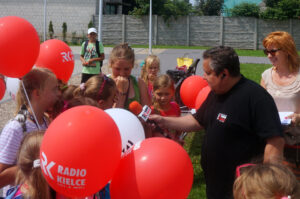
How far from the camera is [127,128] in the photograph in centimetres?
248

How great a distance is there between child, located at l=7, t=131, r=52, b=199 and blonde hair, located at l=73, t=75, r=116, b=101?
1102 millimetres

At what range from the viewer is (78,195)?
186 centimetres

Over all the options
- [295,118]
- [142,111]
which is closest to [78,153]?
[142,111]

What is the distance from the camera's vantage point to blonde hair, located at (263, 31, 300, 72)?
3418 millimetres

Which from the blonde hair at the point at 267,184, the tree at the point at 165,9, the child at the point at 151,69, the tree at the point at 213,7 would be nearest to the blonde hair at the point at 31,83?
the blonde hair at the point at 267,184

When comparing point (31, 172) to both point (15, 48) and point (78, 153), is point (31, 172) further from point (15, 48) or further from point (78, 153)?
point (15, 48)

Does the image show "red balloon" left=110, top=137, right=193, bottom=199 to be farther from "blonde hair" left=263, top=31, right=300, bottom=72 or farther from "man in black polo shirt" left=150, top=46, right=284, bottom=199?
"blonde hair" left=263, top=31, right=300, bottom=72

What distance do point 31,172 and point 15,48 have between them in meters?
1.05

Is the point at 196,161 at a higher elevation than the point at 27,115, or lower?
lower

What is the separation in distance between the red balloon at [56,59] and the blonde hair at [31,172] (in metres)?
1.48

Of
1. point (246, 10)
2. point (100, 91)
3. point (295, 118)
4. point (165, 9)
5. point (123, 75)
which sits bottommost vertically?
point (295, 118)

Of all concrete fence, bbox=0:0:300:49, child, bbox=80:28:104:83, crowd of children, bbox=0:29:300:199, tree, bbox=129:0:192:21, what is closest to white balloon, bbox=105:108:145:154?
crowd of children, bbox=0:29:300:199

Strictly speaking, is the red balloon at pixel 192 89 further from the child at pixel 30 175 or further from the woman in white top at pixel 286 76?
the child at pixel 30 175

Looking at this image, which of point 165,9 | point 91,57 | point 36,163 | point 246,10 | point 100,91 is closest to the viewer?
point 36,163
